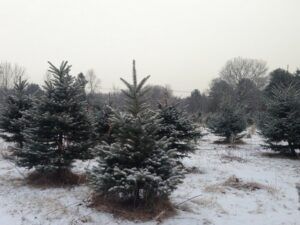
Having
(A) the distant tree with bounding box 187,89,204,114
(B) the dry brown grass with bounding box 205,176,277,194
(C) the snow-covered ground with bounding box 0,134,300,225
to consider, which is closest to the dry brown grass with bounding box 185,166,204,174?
(C) the snow-covered ground with bounding box 0,134,300,225

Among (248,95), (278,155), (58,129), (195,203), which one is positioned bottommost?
(195,203)

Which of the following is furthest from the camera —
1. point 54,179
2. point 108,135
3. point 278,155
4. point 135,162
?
point 278,155

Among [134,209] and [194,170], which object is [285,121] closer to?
[194,170]

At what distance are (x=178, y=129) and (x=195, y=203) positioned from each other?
382 cm

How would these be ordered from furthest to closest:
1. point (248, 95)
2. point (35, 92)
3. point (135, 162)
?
1. point (248, 95)
2. point (35, 92)
3. point (135, 162)

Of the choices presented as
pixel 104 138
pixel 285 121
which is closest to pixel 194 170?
pixel 104 138

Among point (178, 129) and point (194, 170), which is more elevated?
point (178, 129)

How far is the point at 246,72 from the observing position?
59469 millimetres

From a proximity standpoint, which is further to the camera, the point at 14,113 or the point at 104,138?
the point at 14,113

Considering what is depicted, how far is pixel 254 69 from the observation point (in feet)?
196

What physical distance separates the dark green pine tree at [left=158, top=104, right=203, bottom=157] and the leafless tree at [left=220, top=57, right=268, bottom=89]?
50.5 metres

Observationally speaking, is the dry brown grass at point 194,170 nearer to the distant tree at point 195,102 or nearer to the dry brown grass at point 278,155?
the dry brown grass at point 278,155

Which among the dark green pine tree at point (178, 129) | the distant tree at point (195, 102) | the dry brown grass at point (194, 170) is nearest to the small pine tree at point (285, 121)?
the dry brown grass at point (194, 170)

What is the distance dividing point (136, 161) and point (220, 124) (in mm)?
14349
